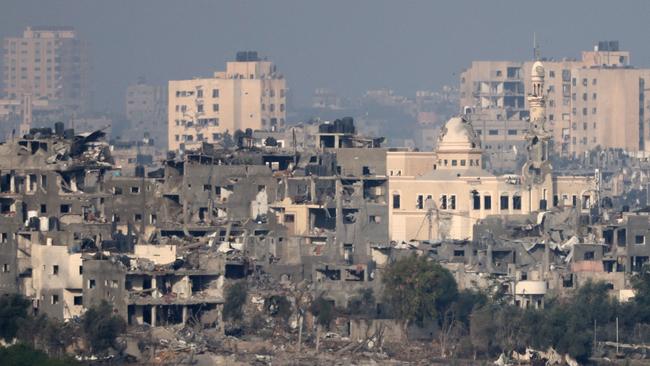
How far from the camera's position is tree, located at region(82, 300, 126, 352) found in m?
68.9

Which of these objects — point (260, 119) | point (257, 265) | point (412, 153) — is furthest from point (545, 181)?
point (260, 119)

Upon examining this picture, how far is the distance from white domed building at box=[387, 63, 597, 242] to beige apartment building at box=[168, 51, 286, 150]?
194ft

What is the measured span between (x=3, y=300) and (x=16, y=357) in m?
8.63

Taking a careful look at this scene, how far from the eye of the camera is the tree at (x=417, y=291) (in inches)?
2899

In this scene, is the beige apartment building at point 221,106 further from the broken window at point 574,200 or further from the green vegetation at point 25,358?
the green vegetation at point 25,358

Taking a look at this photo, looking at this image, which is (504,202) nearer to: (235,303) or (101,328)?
(235,303)

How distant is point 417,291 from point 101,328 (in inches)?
319

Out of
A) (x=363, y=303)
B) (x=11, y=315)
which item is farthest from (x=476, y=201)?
(x=11, y=315)

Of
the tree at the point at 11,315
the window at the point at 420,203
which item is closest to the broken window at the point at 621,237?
the window at the point at 420,203

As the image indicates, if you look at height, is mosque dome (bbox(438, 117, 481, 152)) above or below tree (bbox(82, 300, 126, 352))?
above

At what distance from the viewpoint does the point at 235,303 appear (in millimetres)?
73312

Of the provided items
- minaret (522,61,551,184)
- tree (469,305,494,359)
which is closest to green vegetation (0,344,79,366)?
tree (469,305,494,359)

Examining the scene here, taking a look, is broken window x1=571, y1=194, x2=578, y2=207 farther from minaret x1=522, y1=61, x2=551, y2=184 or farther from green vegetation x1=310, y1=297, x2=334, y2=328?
green vegetation x1=310, y1=297, x2=334, y2=328

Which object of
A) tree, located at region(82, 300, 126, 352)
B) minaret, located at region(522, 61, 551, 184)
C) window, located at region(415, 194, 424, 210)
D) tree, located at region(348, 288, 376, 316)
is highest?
minaret, located at region(522, 61, 551, 184)
